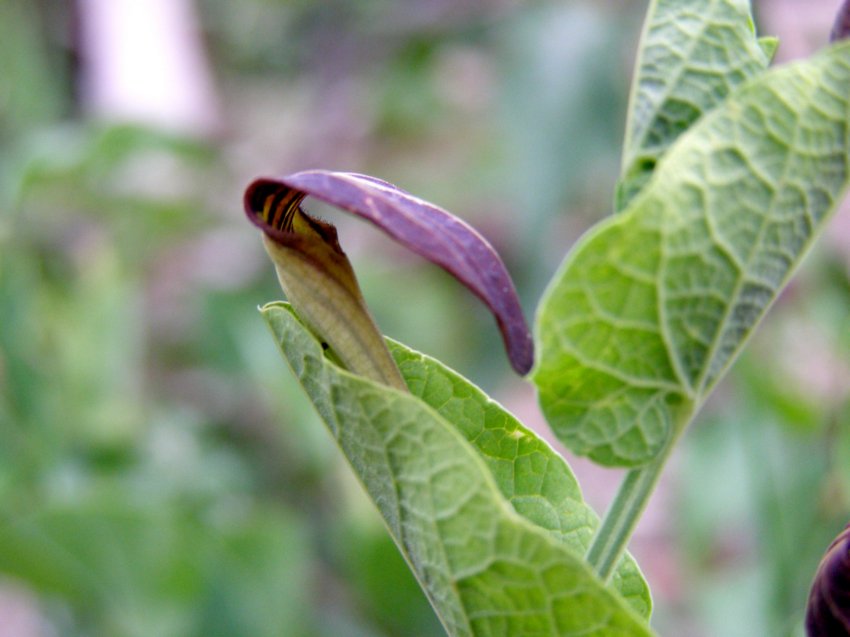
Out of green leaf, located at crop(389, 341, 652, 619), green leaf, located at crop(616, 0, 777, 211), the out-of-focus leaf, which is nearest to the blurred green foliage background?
the out-of-focus leaf

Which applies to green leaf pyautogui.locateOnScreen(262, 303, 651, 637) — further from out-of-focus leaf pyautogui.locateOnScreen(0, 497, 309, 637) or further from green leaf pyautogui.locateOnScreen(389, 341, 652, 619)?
out-of-focus leaf pyautogui.locateOnScreen(0, 497, 309, 637)

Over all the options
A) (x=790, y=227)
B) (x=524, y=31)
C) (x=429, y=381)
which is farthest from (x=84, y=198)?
(x=790, y=227)

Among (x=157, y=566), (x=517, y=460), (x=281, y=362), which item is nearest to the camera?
(x=517, y=460)

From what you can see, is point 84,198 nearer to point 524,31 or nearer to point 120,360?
point 120,360

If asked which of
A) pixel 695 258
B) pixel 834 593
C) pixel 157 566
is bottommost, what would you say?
pixel 157 566

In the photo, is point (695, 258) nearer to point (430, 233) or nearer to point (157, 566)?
point (430, 233)

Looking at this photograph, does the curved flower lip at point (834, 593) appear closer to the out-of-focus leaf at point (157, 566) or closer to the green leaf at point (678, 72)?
the green leaf at point (678, 72)

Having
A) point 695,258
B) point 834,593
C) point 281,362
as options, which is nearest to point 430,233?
point 695,258
